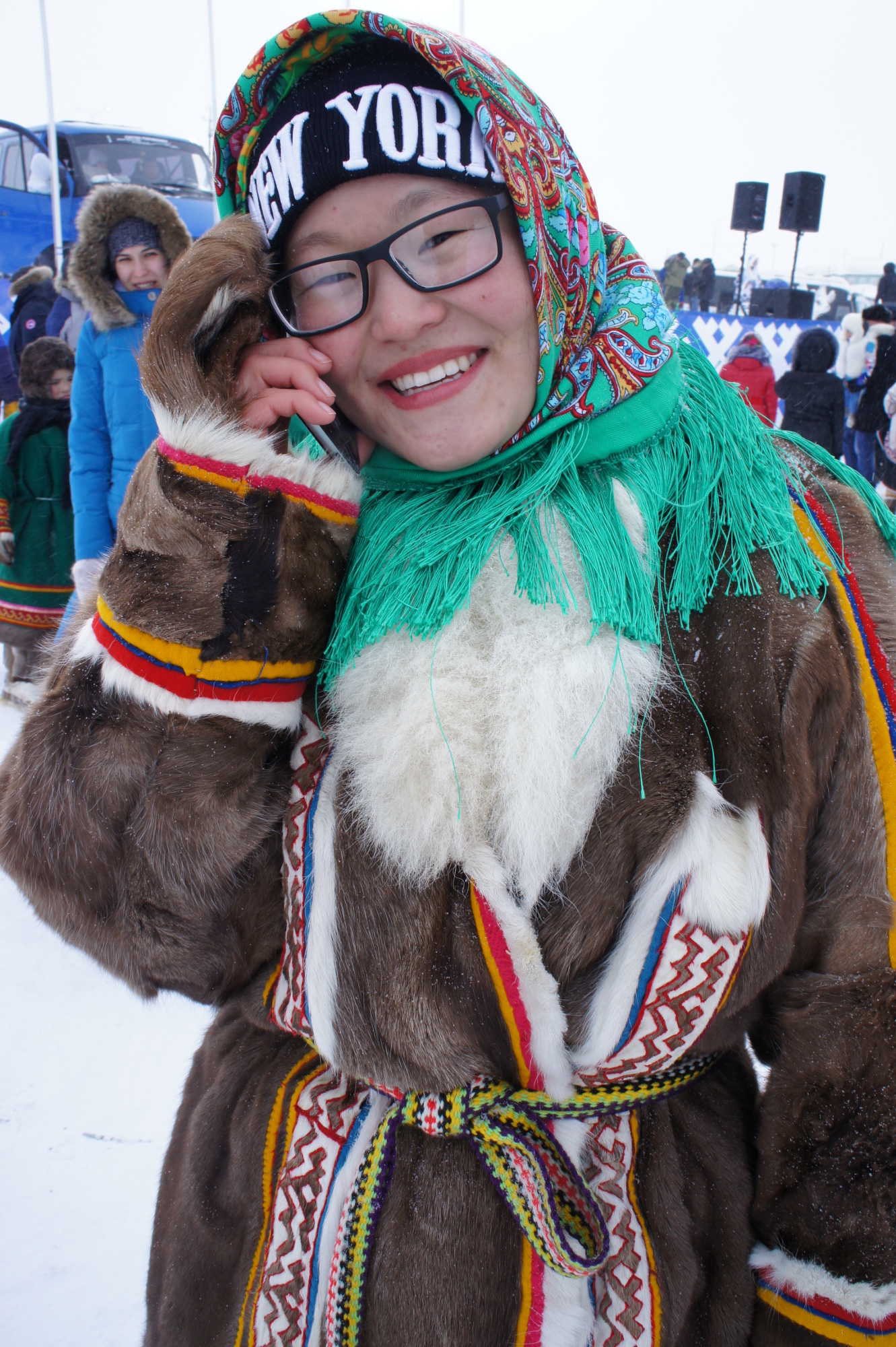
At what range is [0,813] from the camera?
3.15ft

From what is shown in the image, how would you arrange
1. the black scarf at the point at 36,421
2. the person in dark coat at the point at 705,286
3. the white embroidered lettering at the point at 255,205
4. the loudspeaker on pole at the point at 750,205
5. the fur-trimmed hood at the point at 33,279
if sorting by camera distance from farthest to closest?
the person in dark coat at the point at 705,286
the loudspeaker on pole at the point at 750,205
the fur-trimmed hood at the point at 33,279
the black scarf at the point at 36,421
the white embroidered lettering at the point at 255,205

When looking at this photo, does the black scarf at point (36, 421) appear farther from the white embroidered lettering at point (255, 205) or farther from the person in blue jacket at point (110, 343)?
the white embroidered lettering at point (255, 205)

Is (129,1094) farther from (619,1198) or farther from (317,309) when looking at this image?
(317,309)

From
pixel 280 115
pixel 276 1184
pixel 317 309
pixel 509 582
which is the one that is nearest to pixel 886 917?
pixel 509 582

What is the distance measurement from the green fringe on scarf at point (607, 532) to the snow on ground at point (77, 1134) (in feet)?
3.60

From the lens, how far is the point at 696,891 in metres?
0.87

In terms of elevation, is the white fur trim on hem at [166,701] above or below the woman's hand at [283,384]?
below

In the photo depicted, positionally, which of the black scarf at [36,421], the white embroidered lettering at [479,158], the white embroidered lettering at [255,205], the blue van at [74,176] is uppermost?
the blue van at [74,176]

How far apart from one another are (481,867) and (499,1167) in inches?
12.2

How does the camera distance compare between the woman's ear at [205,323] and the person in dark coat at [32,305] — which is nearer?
the woman's ear at [205,323]

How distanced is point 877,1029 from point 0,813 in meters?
0.96

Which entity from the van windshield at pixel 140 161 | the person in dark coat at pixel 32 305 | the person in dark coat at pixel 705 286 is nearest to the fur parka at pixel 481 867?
the person in dark coat at pixel 32 305

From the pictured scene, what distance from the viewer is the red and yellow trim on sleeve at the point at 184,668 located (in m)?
0.90

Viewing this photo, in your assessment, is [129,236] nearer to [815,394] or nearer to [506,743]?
[506,743]
